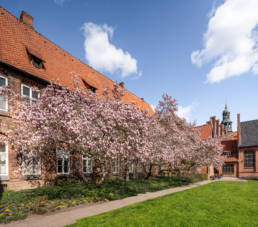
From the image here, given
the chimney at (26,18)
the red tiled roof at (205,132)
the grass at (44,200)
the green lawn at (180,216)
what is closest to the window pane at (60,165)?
the grass at (44,200)

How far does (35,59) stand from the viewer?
48.2 ft

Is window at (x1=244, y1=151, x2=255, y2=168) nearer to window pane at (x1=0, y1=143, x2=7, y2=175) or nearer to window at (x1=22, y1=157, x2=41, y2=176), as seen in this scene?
window at (x1=22, y1=157, x2=41, y2=176)

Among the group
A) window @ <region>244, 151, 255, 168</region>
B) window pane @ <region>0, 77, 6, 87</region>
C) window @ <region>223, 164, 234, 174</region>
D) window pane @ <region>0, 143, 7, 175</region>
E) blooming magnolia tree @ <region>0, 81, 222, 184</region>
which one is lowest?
window @ <region>223, 164, 234, 174</region>

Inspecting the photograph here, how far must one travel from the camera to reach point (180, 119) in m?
23.4

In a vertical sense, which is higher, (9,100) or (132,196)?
(9,100)

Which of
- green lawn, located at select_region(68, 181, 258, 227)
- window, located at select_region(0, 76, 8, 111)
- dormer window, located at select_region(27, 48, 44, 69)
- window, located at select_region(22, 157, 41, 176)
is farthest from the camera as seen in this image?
dormer window, located at select_region(27, 48, 44, 69)

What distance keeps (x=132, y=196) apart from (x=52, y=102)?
22.5 ft

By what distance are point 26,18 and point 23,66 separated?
23.7ft

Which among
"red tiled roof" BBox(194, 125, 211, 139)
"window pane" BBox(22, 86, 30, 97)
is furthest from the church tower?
"window pane" BBox(22, 86, 30, 97)

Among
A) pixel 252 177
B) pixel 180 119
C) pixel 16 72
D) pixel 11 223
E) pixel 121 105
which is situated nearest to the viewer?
pixel 11 223

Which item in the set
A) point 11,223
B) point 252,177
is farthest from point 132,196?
point 252,177

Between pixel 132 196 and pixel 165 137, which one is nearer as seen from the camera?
pixel 132 196

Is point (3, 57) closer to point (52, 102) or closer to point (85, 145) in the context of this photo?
point (52, 102)

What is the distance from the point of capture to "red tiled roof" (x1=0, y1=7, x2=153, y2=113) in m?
13.1
